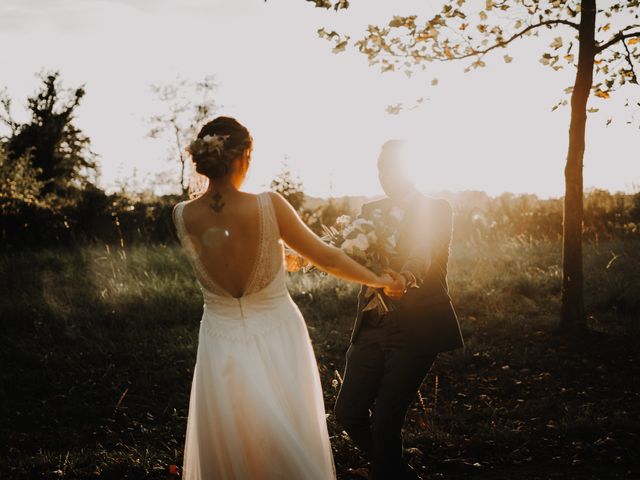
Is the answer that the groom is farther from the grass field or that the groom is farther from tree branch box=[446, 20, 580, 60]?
tree branch box=[446, 20, 580, 60]

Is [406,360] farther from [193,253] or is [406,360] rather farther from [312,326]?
[312,326]

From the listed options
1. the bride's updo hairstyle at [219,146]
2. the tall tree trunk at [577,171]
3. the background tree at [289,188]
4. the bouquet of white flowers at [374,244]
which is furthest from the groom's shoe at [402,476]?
the background tree at [289,188]

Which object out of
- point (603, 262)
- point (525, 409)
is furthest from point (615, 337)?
point (603, 262)

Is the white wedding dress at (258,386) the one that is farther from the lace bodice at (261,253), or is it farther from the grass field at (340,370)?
the grass field at (340,370)

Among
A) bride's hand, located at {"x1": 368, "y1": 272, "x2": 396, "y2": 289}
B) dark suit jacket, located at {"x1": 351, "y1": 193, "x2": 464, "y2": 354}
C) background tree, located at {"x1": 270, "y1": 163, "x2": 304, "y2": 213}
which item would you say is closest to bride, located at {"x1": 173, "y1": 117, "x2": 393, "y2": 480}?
bride's hand, located at {"x1": 368, "y1": 272, "x2": 396, "y2": 289}

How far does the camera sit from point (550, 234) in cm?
1527

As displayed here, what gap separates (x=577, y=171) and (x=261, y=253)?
578cm

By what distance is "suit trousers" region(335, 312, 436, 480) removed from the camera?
3740 millimetres

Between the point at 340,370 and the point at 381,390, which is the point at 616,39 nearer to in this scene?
the point at 340,370

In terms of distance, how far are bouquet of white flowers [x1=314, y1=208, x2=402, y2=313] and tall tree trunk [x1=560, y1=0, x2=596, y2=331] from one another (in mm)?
4480

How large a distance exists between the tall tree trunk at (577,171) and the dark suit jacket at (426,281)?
4327mm

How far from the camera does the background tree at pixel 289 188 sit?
17.0 metres

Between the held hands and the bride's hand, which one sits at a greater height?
the held hands

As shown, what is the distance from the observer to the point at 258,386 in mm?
3160
